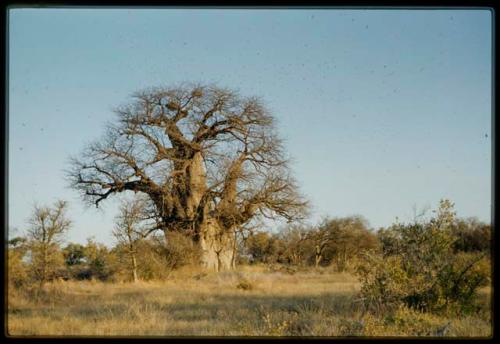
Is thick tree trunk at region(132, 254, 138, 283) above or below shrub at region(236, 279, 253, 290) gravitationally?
above

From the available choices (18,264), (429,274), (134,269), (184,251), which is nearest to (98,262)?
(134,269)

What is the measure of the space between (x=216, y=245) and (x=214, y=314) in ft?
28.4

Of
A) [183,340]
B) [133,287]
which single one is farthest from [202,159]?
[183,340]

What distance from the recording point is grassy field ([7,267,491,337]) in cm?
529

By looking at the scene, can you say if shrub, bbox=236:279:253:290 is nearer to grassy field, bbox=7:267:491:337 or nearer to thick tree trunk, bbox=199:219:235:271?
grassy field, bbox=7:267:491:337

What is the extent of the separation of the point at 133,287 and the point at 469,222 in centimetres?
688

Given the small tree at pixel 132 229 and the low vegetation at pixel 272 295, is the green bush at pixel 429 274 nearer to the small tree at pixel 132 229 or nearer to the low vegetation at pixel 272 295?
the low vegetation at pixel 272 295

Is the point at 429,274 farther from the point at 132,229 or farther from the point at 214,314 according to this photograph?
the point at 132,229

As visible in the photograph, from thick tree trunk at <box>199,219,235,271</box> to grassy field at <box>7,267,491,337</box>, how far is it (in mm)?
3722

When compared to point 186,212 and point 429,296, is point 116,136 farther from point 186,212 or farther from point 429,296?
point 429,296

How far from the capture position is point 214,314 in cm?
705

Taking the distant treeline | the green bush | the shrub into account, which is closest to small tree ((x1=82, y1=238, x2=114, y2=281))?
the distant treeline

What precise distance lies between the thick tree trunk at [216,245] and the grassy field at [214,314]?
12.2ft
